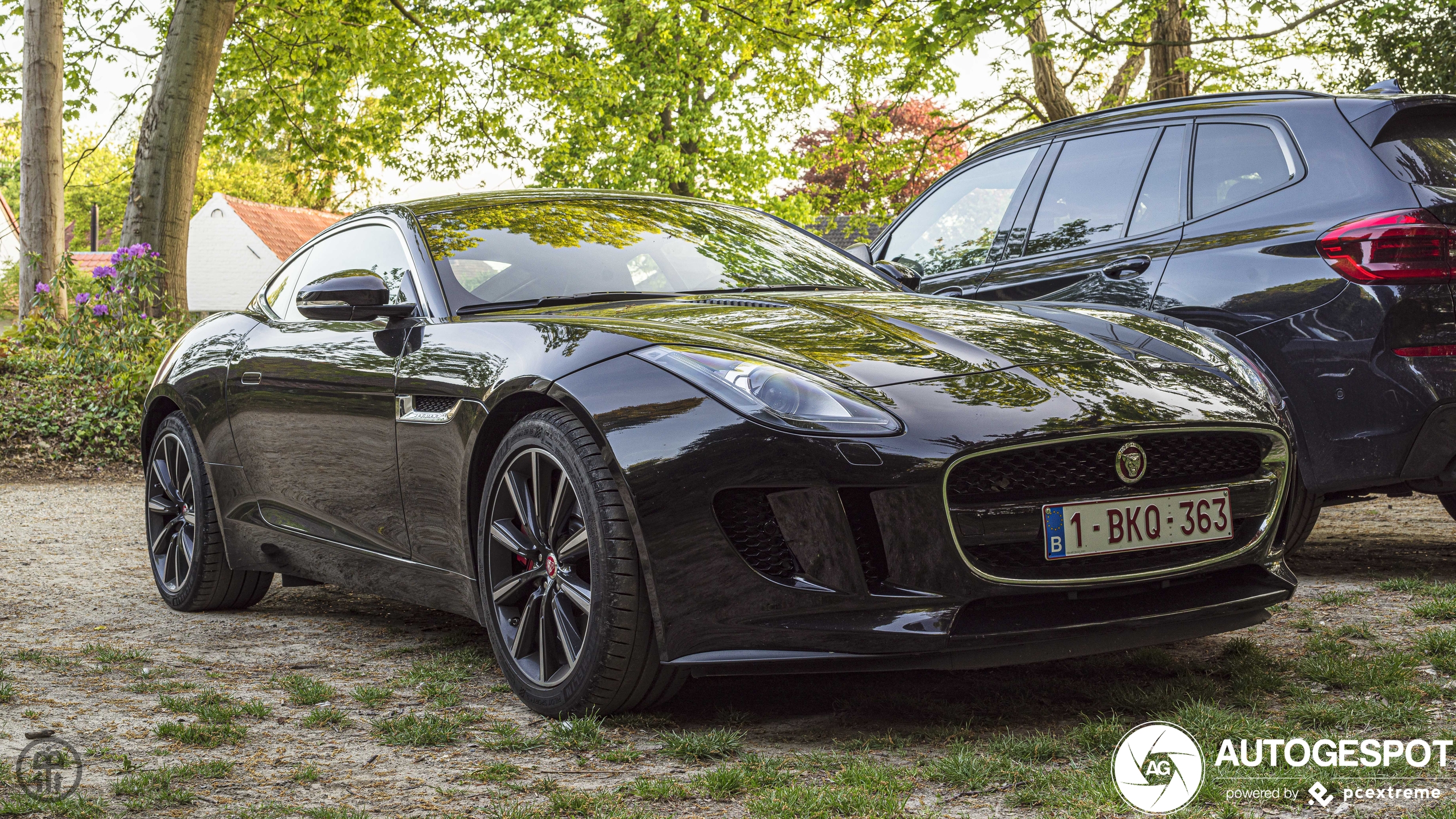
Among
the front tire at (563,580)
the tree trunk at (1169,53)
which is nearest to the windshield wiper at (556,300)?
the front tire at (563,580)

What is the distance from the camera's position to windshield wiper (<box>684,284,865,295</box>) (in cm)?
423

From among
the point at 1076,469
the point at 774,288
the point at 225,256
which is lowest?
the point at 1076,469

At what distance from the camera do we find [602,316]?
368 cm

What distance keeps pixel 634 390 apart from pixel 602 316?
531mm

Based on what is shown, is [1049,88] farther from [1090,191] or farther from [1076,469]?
[1076,469]

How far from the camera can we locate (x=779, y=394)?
3047mm

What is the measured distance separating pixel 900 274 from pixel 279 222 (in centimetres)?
5160

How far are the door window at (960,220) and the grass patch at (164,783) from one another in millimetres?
4061

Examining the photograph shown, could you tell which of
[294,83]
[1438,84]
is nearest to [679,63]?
[294,83]

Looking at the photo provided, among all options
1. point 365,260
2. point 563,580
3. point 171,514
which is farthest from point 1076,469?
point 171,514

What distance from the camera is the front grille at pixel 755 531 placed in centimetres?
299

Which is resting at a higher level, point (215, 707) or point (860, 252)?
point (860, 252)

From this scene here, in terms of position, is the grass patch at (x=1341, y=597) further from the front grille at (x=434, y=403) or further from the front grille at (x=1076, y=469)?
the front grille at (x=434, y=403)

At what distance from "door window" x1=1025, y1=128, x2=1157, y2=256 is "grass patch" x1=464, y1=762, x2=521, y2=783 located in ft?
11.3
